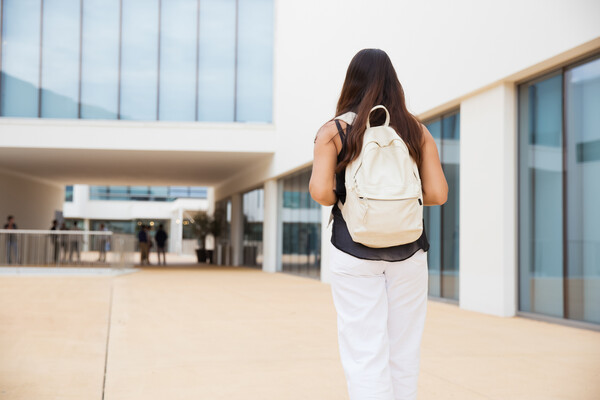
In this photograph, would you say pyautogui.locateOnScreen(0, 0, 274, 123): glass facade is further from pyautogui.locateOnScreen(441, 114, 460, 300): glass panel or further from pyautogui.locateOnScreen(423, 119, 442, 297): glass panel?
pyautogui.locateOnScreen(441, 114, 460, 300): glass panel

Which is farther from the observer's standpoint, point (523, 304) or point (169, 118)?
point (169, 118)

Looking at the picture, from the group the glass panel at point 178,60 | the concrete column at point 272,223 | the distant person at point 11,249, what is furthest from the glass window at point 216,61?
the distant person at point 11,249

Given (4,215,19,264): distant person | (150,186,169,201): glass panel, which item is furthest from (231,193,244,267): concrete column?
(150,186,169,201): glass panel

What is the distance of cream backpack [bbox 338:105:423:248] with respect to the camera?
201 centimetres

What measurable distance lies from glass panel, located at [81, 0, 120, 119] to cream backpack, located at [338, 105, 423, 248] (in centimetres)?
1898

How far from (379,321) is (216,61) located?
1963 cm

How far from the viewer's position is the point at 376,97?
2186 mm

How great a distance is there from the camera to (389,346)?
2.20 metres

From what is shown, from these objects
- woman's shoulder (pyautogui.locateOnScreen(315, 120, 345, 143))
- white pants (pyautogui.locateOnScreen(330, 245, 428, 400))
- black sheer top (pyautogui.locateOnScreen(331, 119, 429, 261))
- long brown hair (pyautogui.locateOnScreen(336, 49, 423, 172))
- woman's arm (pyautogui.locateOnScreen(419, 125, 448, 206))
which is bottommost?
white pants (pyautogui.locateOnScreen(330, 245, 428, 400))

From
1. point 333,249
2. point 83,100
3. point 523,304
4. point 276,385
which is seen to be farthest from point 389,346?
point 83,100

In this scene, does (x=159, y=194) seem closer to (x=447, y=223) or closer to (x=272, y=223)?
(x=272, y=223)

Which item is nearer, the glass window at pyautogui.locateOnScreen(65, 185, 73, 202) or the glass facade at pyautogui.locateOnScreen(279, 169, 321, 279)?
the glass facade at pyautogui.locateOnScreen(279, 169, 321, 279)

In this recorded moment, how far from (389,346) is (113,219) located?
52417 millimetres

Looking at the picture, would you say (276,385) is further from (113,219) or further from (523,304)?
(113,219)
